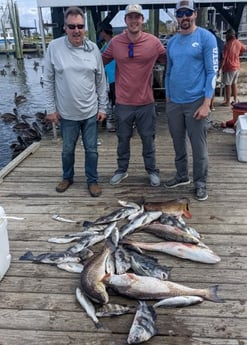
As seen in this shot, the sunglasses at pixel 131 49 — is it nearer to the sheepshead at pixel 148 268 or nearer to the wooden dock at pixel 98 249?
the wooden dock at pixel 98 249

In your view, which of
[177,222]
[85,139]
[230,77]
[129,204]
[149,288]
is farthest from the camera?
[230,77]

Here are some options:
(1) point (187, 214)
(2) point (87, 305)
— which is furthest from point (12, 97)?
(2) point (87, 305)

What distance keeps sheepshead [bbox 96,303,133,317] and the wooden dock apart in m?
0.04

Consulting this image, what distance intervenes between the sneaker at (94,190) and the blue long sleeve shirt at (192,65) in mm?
1304

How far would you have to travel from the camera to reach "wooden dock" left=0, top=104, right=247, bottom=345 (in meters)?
2.35

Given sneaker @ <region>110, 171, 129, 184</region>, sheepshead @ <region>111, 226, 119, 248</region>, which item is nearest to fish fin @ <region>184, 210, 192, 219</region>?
sheepshead @ <region>111, 226, 119, 248</region>

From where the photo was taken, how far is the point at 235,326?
2361mm

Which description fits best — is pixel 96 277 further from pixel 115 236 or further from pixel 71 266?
pixel 115 236

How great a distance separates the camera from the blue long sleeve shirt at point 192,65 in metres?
3.66

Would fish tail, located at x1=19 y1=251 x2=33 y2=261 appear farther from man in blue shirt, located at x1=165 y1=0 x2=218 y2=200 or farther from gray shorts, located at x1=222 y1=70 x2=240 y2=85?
gray shorts, located at x1=222 y1=70 x2=240 y2=85

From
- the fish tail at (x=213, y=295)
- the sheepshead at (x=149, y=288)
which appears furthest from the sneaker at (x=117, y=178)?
the fish tail at (x=213, y=295)

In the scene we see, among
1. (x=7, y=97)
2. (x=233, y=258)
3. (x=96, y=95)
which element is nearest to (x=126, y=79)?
(x=96, y=95)

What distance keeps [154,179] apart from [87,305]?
7.54 ft

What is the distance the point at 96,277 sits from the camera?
2.68 metres
